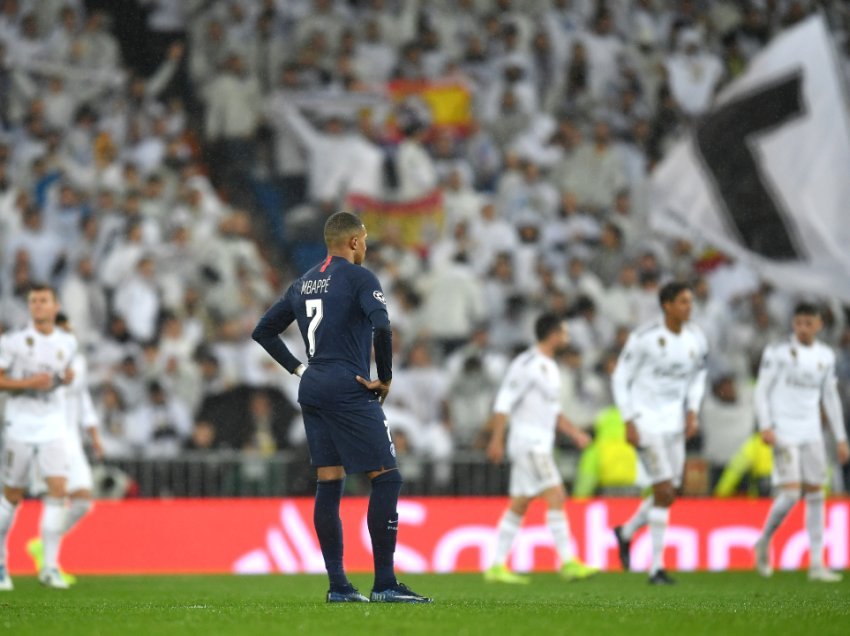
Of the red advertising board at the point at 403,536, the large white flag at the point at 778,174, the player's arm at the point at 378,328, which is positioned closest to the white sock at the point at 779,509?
the red advertising board at the point at 403,536

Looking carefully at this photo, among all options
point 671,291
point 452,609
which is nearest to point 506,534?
point 671,291

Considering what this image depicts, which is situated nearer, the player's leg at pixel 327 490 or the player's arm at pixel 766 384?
the player's leg at pixel 327 490

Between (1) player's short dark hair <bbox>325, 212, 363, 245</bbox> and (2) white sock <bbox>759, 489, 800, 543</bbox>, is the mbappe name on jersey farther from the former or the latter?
(2) white sock <bbox>759, 489, 800, 543</bbox>

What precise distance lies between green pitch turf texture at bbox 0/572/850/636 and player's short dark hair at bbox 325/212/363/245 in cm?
233

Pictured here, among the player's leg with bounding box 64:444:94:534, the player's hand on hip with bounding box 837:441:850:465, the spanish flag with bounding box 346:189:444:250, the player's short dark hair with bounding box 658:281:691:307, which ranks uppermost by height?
the spanish flag with bounding box 346:189:444:250

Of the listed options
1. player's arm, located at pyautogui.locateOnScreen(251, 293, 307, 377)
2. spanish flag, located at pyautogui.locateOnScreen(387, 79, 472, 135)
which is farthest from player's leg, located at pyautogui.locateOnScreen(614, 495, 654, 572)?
spanish flag, located at pyautogui.locateOnScreen(387, 79, 472, 135)

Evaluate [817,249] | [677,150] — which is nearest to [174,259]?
[677,150]

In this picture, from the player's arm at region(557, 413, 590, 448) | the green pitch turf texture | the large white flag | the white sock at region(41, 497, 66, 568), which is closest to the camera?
the green pitch turf texture

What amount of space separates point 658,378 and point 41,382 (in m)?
5.54

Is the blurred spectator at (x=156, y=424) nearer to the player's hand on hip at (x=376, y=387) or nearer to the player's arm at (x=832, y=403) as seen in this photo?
the player's arm at (x=832, y=403)

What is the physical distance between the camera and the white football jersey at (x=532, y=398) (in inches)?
632

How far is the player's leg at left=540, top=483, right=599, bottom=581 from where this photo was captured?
15969 mm

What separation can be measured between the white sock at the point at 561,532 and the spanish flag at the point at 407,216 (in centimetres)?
810

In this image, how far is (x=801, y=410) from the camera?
53.3ft
